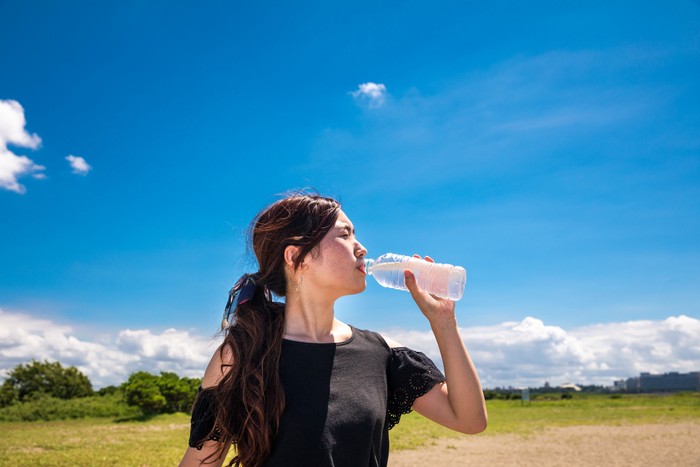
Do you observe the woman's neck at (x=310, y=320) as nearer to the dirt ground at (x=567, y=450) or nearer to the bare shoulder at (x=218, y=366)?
the bare shoulder at (x=218, y=366)

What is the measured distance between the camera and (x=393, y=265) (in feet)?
11.1

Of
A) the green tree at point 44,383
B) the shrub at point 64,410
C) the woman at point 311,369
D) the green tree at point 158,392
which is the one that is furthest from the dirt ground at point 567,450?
the green tree at point 44,383

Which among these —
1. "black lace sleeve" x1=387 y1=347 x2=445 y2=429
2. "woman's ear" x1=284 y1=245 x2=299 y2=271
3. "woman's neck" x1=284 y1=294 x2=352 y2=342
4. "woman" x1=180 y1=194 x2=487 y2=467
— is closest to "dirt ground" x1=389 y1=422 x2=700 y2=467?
"black lace sleeve" x1=387 y1=347 x2=445 y2=429

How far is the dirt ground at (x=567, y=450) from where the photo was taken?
15.1 meters

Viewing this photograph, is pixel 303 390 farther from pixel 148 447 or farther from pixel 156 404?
pixel 156 404

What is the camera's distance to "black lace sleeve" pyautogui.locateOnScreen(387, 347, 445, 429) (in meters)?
2.75

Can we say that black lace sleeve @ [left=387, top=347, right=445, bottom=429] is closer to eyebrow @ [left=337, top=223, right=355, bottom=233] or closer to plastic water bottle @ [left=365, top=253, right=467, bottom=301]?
plastic water bottle @ [left=365, top=253, right=467, bottom=301]

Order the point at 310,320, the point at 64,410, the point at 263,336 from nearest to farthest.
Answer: the point at 263,336 → the point at 310,320 → the point at 64,410

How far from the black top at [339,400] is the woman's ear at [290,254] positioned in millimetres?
343

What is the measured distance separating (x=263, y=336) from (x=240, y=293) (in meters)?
0.24

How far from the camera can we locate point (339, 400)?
243 cm

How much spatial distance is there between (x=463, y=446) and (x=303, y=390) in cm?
1745

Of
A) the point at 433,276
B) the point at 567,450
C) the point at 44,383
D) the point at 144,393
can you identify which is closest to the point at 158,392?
the point at 144,393

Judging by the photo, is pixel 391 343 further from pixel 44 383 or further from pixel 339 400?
pixel 44 383
